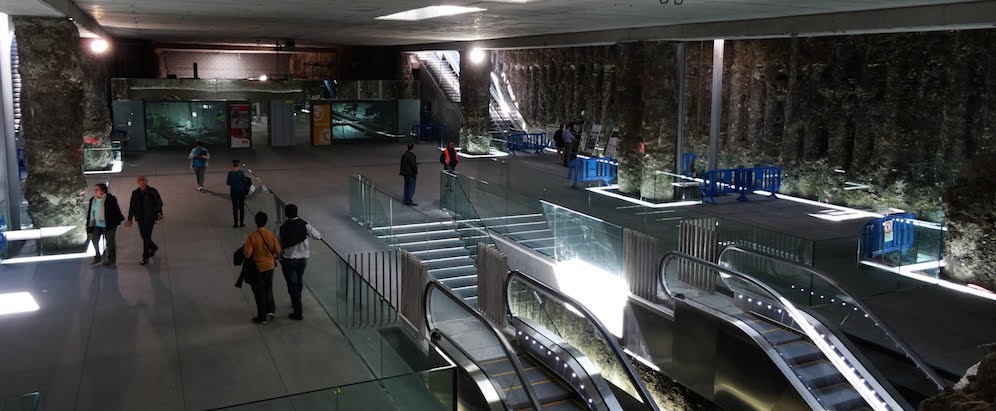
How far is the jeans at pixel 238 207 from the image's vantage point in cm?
1395

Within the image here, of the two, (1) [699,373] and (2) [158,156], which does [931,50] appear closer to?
(1) [699,373]

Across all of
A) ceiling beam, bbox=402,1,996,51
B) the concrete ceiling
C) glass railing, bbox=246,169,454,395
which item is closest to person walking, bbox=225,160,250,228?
the concrete ceiling

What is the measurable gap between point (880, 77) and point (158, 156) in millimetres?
18971

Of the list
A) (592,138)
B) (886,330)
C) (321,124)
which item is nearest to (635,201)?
(592,138)

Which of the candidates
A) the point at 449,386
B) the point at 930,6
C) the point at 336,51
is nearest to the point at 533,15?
the point at 930,6

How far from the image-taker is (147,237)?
1177 centimetres

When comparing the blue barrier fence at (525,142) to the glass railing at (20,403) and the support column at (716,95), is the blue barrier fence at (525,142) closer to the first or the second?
the support column at (716,95)

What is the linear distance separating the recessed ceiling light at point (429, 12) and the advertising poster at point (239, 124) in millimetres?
12611

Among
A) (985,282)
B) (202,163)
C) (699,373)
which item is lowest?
(699,373)

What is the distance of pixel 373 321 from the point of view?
8.42 m

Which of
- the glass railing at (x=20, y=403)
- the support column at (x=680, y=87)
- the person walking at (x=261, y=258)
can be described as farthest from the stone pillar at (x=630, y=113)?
the glass railing at (x=20, y=403)

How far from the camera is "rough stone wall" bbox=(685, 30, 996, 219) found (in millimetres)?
14727

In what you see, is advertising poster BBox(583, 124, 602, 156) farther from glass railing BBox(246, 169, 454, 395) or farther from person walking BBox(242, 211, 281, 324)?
person walking BBox(242, 211, 281, 324)

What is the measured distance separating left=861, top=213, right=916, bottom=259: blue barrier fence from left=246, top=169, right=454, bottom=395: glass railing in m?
6.52
